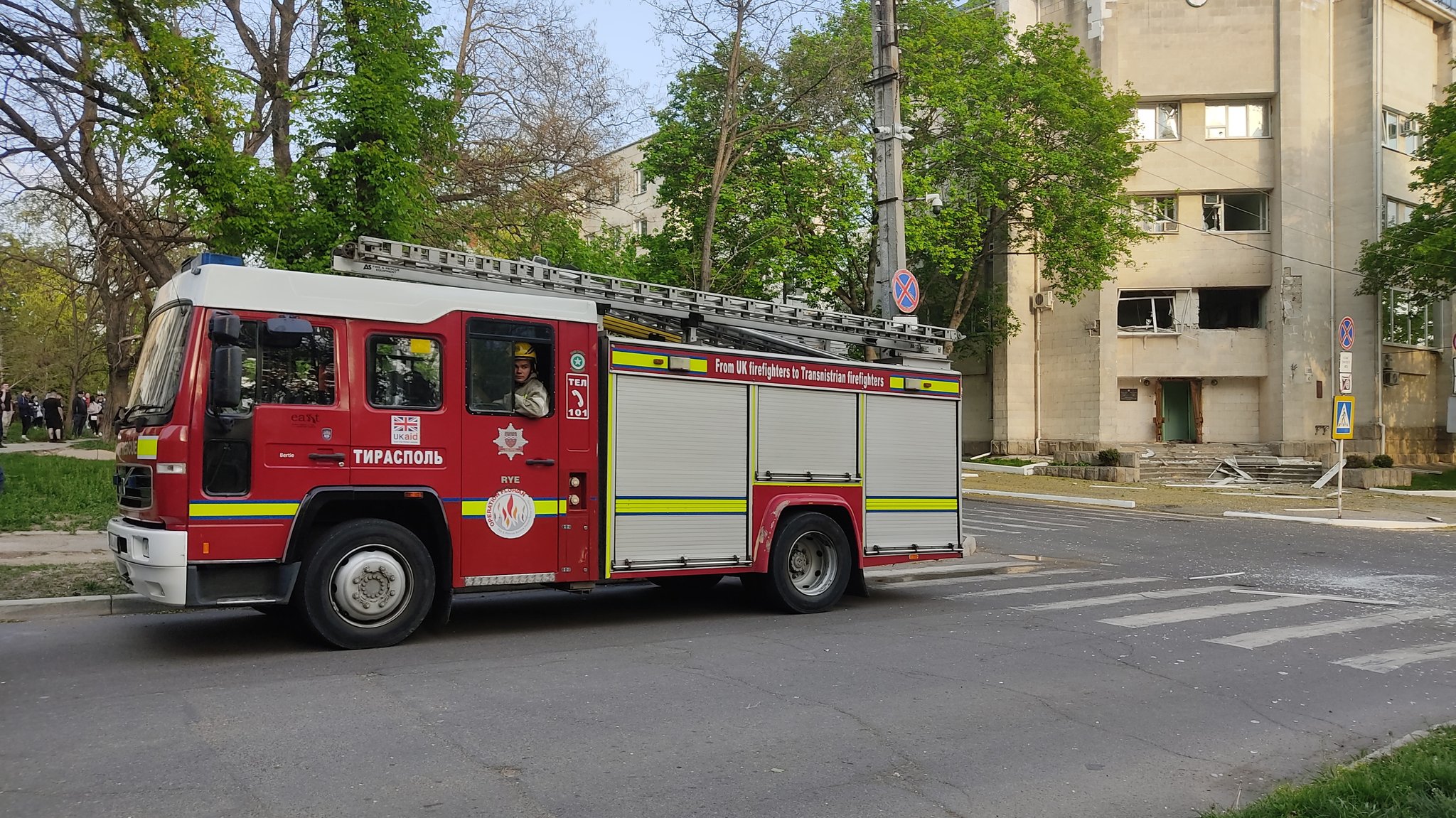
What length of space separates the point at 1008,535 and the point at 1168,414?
21.3 metres

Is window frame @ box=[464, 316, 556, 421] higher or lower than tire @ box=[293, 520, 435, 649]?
higher

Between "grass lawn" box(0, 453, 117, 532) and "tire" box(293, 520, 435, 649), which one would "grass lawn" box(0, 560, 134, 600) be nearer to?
"grass lawn" box(0, 453, 117, 532)

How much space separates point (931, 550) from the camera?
37.9 ft

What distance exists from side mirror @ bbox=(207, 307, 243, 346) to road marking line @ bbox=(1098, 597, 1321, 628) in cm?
782

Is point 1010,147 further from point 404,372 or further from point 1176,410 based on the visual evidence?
point 404,372

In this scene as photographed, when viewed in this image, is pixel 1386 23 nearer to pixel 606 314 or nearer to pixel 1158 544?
pixel 1158 544

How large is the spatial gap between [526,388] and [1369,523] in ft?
63.9

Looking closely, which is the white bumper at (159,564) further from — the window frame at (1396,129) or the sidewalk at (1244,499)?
the window frame at (1396,129)

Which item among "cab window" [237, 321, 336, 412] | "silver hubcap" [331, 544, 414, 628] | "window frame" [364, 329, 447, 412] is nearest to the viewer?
"cab window" [237, 321, 336, 412]

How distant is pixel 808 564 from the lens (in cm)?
1072

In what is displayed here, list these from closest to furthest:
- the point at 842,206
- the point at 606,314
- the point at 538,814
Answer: the point at 538,814 → the point at 606,314 → the point at 842,206

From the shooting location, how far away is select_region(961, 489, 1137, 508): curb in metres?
25.4

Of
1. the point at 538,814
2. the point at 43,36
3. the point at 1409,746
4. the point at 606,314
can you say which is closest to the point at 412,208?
the point at 606,314

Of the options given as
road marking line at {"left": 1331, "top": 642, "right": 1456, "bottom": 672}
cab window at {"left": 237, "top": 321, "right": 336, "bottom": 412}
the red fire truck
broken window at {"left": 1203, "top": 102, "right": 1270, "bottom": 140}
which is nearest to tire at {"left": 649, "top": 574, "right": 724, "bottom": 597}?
the red fire truck
